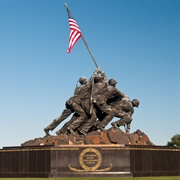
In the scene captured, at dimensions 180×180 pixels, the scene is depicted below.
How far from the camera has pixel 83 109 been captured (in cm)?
2662

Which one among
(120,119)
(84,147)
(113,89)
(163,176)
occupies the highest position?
(113,89)

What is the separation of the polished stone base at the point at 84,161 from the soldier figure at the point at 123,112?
271 cm

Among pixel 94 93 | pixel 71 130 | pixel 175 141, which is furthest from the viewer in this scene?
pixel 175 141

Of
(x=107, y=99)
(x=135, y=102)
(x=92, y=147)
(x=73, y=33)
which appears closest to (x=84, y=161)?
(x=92, y=147)

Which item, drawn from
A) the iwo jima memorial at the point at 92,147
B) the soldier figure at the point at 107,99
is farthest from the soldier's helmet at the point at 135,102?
the soldier figure at the point at 107,99

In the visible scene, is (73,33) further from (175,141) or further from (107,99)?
(175,141)

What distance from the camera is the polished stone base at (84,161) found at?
22938mm

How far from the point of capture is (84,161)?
22938mm

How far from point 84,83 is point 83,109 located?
164cm

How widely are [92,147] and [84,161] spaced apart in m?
0.82

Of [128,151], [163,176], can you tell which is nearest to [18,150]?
[128,151]

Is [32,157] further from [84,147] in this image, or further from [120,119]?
[120,119]

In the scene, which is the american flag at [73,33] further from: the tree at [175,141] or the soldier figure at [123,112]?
the tree at [175,141]

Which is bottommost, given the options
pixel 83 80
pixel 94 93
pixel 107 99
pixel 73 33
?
pixel 107 99
